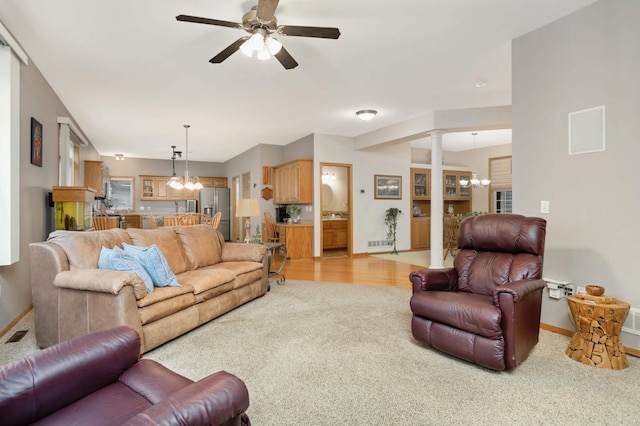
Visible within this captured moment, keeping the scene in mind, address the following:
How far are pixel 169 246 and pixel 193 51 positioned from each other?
2058mm

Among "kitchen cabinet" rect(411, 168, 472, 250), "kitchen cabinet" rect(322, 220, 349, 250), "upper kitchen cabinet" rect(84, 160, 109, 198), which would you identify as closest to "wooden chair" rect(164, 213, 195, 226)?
"upper kitchen cabinet" rect(84, 160, 109, 198)

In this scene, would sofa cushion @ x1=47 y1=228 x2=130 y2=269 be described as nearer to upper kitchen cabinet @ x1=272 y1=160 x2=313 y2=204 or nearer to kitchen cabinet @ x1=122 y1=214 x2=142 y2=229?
upper kitchen cabinet @ x1=272 y1=160 x2=313 y2=204

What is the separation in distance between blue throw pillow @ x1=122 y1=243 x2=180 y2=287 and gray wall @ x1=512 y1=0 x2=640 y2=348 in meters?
3.46

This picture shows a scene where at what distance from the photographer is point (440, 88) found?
4.54 m

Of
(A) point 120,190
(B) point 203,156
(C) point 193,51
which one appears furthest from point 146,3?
(A) point 120,190

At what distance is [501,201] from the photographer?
30.4 feet

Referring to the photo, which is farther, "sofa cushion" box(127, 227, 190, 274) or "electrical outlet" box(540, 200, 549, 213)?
"sofa cushion" box(127, 227, 190, 274)

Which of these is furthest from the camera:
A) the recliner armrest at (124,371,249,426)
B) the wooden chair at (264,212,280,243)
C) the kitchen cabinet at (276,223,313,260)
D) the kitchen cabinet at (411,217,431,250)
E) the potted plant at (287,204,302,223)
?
the kitchen cabinet at (411,217,431,250)

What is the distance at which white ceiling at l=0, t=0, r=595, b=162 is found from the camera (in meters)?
2.78

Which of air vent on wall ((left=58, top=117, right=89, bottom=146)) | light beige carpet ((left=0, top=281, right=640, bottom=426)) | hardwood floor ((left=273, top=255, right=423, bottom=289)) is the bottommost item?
light beige carpet ((left=0, top=281, right=640, bottom=426))

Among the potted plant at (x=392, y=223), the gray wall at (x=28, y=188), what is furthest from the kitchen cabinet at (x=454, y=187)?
the gray wall at (x=28, y=188)

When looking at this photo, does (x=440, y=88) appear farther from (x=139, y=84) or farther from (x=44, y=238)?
(x=44, y=238)

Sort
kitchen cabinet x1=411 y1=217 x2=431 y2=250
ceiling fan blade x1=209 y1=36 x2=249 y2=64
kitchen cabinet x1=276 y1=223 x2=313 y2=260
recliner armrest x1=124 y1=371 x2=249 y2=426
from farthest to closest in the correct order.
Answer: kitchen cabinet x1=411 y1=217 x2=431 y2=250, kitchen cabinet x1=276 y1=223 x2=313 y2=260, ceiling fan blade x1=209 y1=36 x2=249 y2=64, recliner armrest x1=124 y1=371 x2=249 y2=426

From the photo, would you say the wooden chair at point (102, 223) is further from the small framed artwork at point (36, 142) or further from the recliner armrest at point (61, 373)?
the recliner armrest at point (61, 373)
